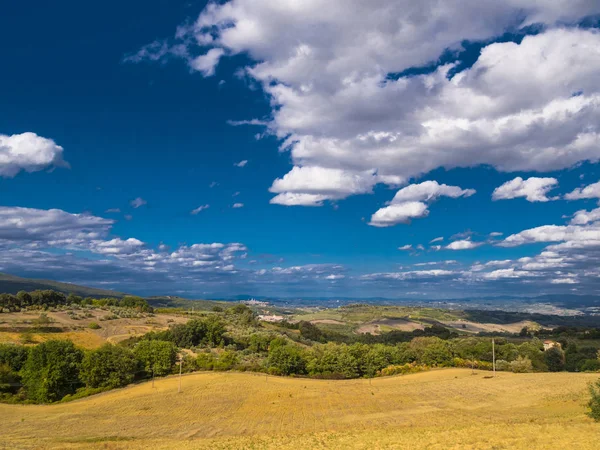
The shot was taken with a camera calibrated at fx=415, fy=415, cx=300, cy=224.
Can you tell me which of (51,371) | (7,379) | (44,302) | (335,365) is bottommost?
(7,379)

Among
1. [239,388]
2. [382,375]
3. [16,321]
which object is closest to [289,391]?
[239,388]

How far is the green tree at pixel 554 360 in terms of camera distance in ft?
325

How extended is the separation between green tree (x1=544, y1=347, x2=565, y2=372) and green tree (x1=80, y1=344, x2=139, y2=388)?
93.3m

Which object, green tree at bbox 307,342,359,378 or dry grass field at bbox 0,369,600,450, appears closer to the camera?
dry grass field at bbox 0,369,600,450

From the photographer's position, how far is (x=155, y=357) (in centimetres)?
7906

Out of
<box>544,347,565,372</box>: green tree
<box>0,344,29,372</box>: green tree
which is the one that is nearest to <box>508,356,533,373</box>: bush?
<box>544,347,565,372</box>: green tree

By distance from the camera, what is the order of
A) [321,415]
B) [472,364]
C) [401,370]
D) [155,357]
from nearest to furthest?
[321,415], [155,357], [401,370], [472,364]

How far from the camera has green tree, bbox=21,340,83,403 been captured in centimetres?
6959

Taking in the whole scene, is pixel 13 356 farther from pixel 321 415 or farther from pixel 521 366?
pixel 521 366

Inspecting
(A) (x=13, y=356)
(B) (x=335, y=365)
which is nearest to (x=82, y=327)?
(A) (x=13, y=356)

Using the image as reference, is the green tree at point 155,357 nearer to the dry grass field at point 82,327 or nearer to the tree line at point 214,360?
the tree line at point 214,360

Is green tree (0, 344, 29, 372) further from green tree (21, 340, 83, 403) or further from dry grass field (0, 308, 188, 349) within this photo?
dry grass field (0, 308, 188, 349)

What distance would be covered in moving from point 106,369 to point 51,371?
862cm

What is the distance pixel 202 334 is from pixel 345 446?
86668 mm
